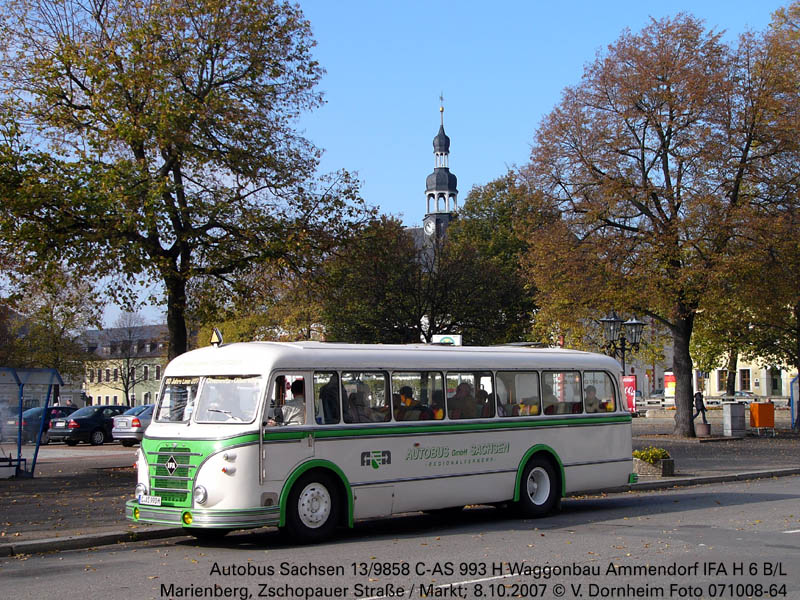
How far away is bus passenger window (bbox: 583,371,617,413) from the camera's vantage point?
15.9 m

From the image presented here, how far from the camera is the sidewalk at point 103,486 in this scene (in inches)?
498

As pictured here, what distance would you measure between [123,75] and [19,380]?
7.04m

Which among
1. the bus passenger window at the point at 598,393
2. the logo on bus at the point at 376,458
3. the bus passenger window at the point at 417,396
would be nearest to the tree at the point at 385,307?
the bus passenger window at the point at 598,393

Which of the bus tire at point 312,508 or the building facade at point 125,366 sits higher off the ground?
the building facade at point 125,366

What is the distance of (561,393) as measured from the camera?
15438 mm

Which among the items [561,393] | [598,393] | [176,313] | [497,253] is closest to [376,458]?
[561,393]

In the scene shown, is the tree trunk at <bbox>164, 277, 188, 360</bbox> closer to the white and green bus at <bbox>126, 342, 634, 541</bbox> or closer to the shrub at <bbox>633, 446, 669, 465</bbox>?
the white and green bus at <bbox>126, 342, 634, 541</bbox>

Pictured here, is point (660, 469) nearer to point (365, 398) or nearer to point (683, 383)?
point (365, 398)

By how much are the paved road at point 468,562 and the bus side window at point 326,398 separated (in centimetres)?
157

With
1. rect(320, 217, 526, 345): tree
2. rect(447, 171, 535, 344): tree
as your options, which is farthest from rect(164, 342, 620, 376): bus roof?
rect(320, 217, 526, 345): tree

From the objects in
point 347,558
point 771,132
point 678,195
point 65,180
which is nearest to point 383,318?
point 678,195

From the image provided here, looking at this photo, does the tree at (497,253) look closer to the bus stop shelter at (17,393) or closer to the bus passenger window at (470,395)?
the bus stop shelter at (17,393)

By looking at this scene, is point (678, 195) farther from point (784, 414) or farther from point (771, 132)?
point (784, 414)

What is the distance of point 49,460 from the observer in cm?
2708
